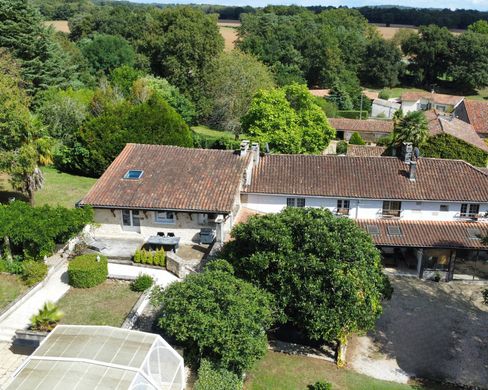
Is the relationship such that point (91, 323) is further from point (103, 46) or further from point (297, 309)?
point (103, 46)

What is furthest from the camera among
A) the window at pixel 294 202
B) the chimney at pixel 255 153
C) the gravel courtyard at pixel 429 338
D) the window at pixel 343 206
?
the chimney at pixel 255 153

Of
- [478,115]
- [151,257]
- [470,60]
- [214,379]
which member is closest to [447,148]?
[478,115]

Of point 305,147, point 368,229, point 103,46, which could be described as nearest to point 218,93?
point 305,147

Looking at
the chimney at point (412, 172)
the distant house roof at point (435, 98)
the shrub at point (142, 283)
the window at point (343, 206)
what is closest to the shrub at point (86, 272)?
the shrub at point (142, 283)

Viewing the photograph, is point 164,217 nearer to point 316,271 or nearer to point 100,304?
point 100,304

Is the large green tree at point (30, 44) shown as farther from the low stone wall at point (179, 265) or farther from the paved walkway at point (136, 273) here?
the low stone wall at point (179, 265)

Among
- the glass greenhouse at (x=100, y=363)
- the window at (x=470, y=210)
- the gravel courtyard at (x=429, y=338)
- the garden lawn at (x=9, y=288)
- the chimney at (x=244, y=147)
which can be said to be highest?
the chimney at (x=244, y=147)

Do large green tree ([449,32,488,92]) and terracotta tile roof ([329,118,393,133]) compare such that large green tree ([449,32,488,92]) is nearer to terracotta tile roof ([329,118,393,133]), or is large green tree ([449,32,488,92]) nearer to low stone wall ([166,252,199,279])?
terracotta tile roof ([329,118,393,133])
